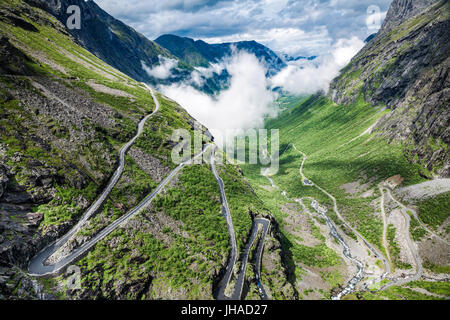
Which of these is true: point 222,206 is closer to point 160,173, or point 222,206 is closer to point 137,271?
point 160,173

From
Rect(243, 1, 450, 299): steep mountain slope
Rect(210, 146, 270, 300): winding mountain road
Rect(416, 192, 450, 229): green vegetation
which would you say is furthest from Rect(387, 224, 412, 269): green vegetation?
Rect(210, 146, 270, 300): winding mountain road

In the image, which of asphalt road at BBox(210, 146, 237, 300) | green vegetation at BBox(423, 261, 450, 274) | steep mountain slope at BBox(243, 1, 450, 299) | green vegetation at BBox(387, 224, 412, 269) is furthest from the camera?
green vegetation at BBox(387, 224, 412, 269)

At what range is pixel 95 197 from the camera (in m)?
54.7

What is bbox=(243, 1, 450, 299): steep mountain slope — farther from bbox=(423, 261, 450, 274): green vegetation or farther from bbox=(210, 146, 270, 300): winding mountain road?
bbox=(210, 146, 270, 300): winding mountain road

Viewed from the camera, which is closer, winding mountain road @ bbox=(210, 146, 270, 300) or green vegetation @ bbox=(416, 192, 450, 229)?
winding mountain road @ bbox=(210, 146, 270, 300)

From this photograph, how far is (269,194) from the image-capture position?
146m

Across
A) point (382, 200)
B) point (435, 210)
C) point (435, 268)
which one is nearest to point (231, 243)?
point (435, 268)

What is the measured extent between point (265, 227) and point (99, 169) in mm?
51878

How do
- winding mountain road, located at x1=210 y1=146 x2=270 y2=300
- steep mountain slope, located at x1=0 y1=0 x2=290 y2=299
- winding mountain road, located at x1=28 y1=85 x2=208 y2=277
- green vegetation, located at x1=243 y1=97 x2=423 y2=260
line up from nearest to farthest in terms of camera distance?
winding mountain road, located at x1=28 y1=85 x2=208 y2=277 → steep mountain slope, located at x1=0 y1=0 x2=290 y2=299 → winding mountain road, located at x1=210 y1=146 x2=270 y2=300 → green vegetation, located at x1=243 y1=97 x2=423 y2=260

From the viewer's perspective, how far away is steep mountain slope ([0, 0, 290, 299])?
132ft

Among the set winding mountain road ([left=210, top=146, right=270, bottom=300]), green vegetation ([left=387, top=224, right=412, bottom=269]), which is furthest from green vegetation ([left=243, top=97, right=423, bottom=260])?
winding mountain road ([left=210, top=146, right=270, bottom=300])

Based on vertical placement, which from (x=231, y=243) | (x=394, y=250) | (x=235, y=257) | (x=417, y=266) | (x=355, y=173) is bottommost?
(x=417, y=266)

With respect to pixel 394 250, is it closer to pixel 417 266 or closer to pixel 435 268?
pixel 417 266

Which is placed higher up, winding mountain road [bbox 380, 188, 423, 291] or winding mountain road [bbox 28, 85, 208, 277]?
winding mountain road [bbox 28, 85, 208, 277]
